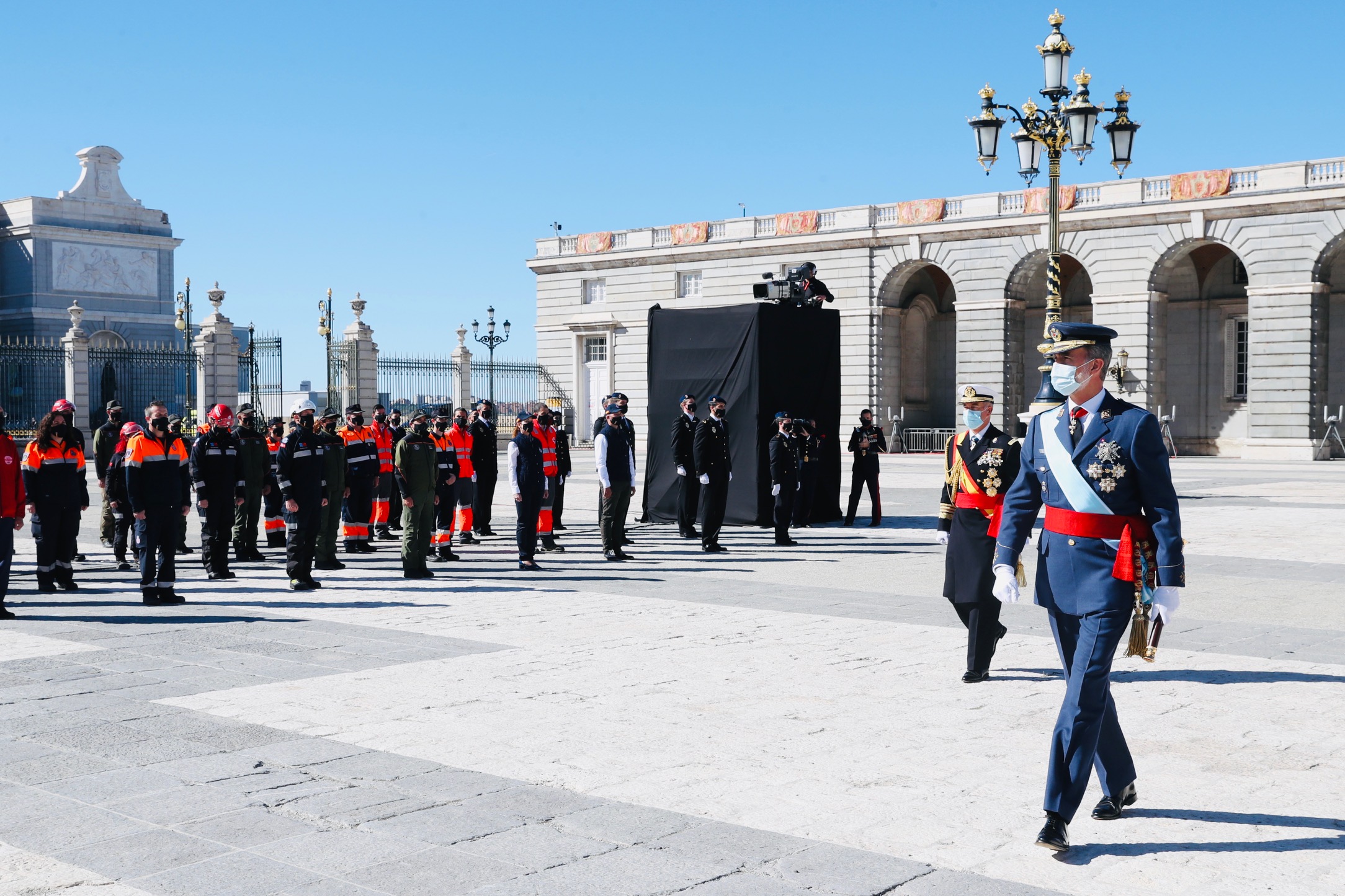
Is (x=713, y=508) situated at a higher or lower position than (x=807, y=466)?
lower

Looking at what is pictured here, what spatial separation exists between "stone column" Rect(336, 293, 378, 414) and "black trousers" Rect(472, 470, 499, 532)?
77.1 ft

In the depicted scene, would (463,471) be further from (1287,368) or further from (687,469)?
(1287,368)

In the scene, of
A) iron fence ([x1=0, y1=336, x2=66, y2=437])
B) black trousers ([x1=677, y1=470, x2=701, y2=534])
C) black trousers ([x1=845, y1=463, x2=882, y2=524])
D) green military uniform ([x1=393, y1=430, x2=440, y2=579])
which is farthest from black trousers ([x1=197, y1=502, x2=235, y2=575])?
iron fence ([x1=0, y1=336, x2=66, y2=437])

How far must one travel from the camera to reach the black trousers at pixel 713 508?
15133 millimetres

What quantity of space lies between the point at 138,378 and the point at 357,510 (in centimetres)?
3900

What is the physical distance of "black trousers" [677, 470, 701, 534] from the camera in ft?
53.4

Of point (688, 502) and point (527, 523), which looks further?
point (688, 502)

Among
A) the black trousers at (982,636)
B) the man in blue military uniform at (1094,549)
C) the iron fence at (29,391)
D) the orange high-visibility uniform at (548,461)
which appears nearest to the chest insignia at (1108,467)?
the man in blue military uniform at (1094,549)

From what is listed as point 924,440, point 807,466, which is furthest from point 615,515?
point 924,440

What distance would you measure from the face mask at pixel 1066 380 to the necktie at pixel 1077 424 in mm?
76

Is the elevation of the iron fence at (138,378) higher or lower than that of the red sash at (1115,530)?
higher

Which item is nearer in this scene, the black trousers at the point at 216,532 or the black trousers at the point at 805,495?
the black trousers at the point at 216,532

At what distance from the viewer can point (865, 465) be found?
18.4 metres

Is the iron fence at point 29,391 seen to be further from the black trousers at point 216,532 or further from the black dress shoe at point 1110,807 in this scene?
the black dress shoe at point 1110,807
